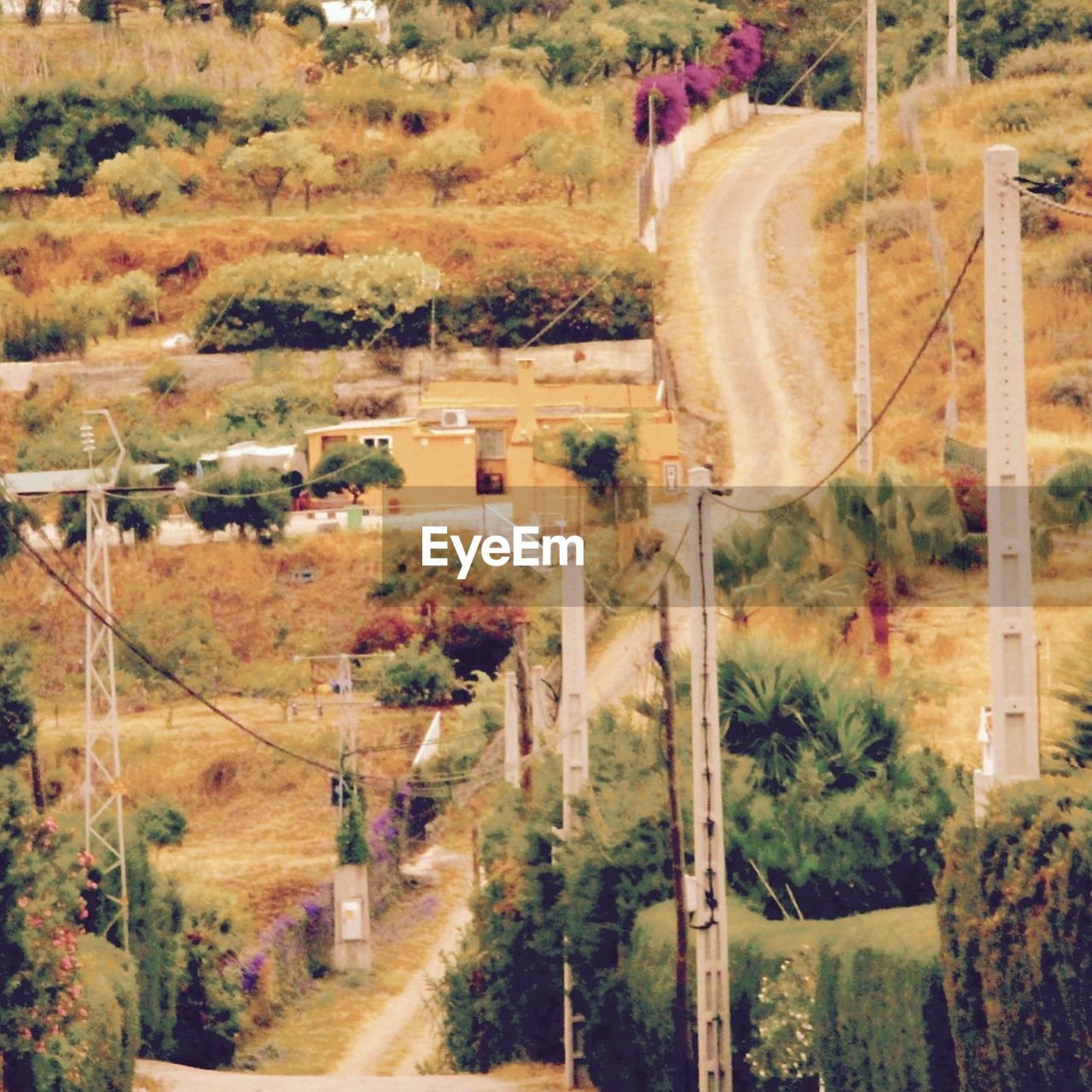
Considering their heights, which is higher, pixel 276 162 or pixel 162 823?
pixel 276 162

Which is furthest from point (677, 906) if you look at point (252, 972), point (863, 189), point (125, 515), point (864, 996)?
point (863, 189)

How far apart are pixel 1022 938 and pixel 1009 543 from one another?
2281 millimetres

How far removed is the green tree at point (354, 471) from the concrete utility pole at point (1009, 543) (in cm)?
4429

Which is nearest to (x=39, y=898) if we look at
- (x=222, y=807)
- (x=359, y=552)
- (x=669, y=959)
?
(x=669, y=959)

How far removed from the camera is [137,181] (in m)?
88.6

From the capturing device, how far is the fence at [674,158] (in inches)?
3297

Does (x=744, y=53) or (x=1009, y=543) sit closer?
(x=1009, y=543)

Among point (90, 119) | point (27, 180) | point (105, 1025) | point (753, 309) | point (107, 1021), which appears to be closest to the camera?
point (105, 1025)

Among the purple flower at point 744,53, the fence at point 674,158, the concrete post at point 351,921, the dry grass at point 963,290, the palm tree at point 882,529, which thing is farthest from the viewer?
the purple flower at point 744,53

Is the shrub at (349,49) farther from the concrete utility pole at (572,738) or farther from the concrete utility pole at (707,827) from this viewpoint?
the concrete utility pole at (707,827)

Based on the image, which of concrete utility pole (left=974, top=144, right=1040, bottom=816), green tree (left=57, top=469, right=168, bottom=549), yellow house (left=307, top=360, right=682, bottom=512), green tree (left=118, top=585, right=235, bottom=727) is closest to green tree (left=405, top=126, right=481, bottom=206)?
yellow house (left=307, top=360, right=682, bottom=512)

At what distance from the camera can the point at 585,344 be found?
233 feet

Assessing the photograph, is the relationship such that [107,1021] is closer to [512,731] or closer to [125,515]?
[512,731]

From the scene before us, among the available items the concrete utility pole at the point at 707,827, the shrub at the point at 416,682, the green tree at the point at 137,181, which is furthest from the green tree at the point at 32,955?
the green tree at the point at 137,181
